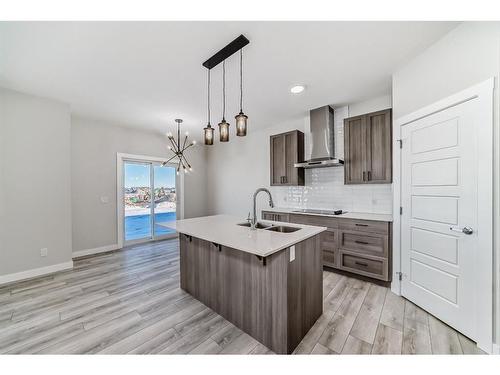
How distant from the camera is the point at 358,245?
110 inches

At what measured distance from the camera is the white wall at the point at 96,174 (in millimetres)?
3887

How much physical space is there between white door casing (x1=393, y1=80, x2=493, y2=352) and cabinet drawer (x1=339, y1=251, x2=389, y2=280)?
254 mm

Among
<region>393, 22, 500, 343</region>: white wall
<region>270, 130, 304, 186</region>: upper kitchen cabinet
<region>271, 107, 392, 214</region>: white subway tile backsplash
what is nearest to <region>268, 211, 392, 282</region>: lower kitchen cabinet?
<region>271, 107, 392, 214</region>: white subway tile backsplash

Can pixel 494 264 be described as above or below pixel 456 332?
above

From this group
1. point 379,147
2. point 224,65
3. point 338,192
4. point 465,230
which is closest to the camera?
point 465,230

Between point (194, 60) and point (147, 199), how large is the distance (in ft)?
12.7

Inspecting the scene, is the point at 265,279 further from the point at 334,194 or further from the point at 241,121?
the point at 334,194

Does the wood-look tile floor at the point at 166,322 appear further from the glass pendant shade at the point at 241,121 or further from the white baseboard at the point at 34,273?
the glass pendant shade at the point at 241,121

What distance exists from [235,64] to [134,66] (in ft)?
3.72

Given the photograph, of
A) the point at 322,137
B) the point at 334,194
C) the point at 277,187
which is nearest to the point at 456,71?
the point at 322,137

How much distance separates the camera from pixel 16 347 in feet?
5.37

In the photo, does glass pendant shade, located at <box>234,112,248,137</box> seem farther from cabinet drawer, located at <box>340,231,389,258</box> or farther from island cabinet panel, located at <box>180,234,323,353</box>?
cabinet drawer, located at <box>340,231,389,258</box>
